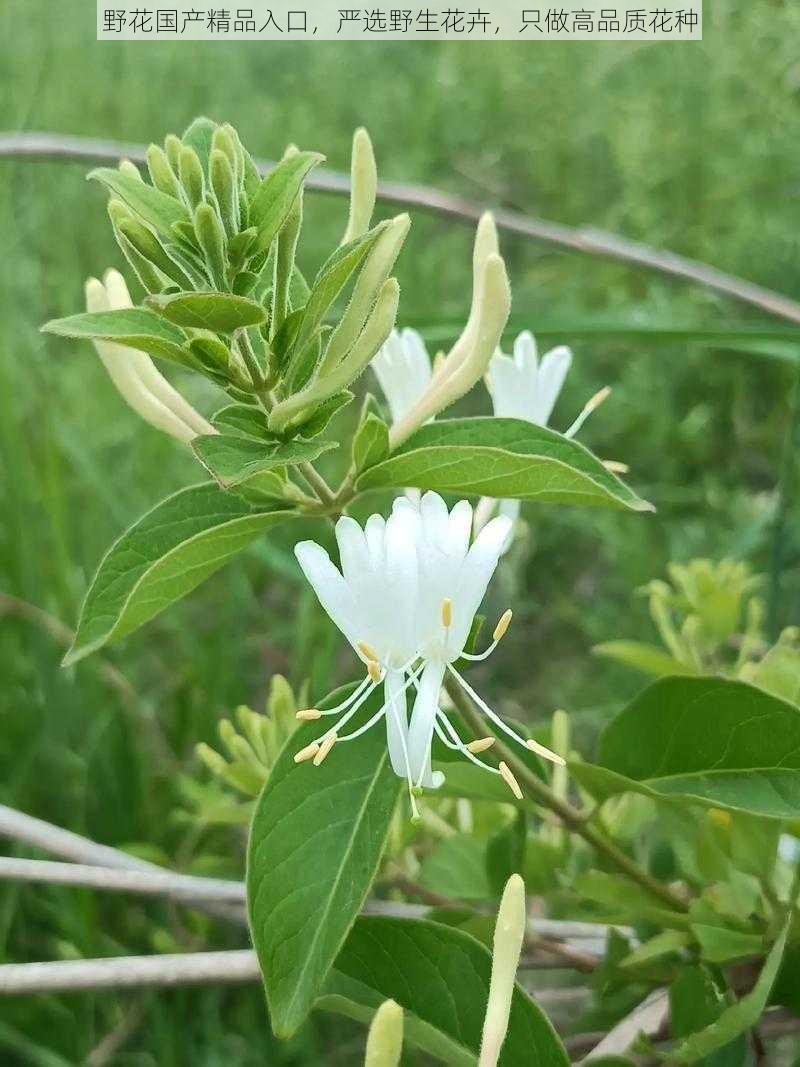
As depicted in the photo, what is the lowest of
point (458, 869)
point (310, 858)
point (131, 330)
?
point (458, 869)

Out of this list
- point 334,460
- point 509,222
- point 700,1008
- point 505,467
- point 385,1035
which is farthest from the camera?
point 334,460

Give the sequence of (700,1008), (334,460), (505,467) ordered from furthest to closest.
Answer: (334,460), (700,1008), (505,467)

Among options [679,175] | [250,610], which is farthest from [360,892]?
[679,175]

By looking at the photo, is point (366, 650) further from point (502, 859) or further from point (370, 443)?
point (502, 859)

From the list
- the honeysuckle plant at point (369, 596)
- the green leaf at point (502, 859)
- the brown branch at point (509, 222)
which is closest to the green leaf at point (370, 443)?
the honeysuckle plant at point (369, 596)

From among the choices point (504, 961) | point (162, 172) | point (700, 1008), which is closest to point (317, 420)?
point (162, 172)

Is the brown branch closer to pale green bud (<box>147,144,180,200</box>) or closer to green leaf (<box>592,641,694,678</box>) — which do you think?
green leaf (<box>592,641,694,678</box>)

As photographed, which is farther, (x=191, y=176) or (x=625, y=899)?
(x=625, y=899)
